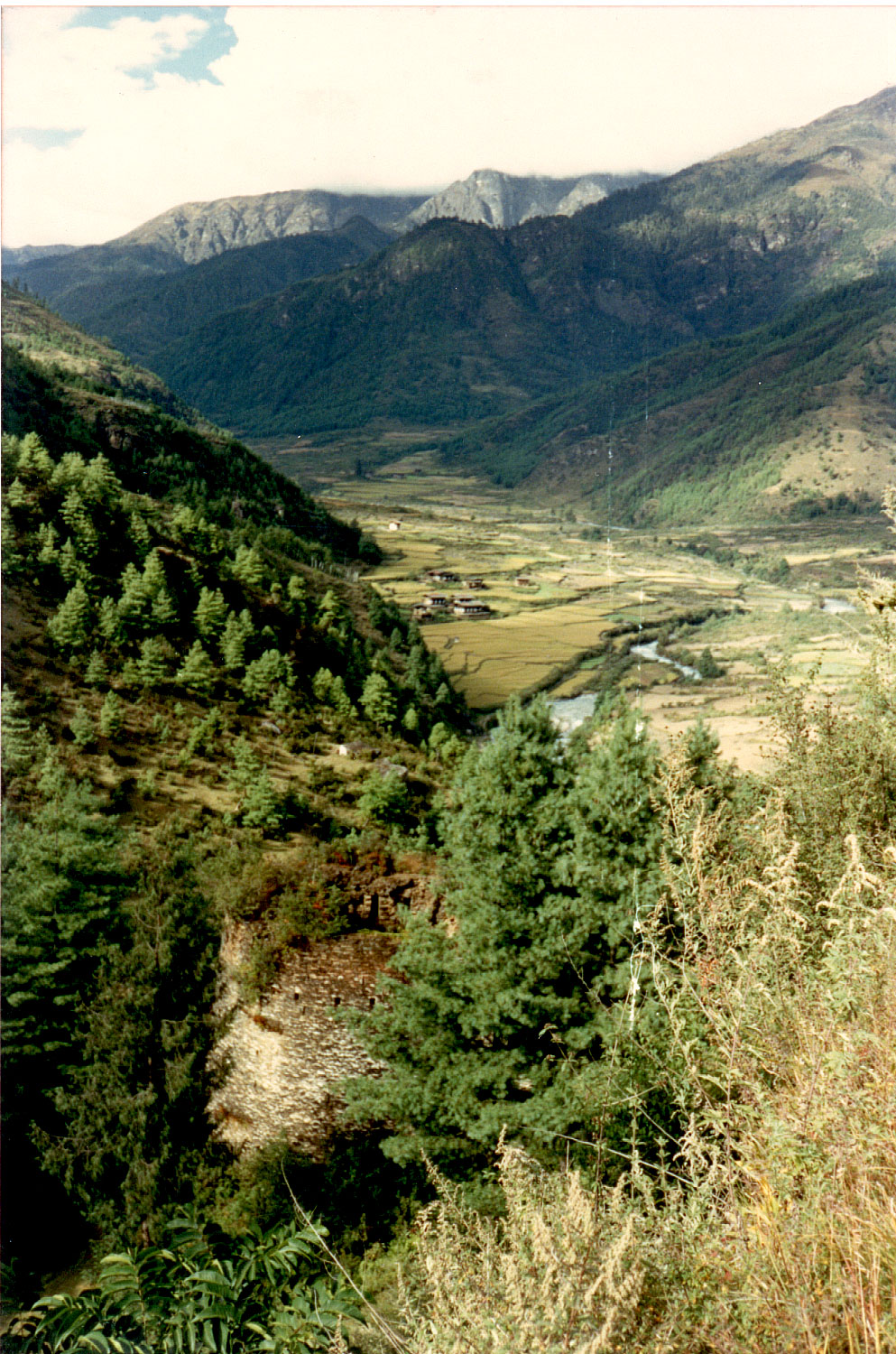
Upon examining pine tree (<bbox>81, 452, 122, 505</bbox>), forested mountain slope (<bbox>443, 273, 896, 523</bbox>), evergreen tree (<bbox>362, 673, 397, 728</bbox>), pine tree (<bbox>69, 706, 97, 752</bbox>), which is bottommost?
evergreen tree (<bbox>362, 673, 397, 728</bbox>)

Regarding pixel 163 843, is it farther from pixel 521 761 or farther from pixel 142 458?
pixel 142 458

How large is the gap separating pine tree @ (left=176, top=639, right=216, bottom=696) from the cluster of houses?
16732mm

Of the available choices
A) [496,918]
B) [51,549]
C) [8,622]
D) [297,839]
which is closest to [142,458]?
[51,549]

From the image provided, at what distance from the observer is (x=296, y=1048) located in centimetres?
1378

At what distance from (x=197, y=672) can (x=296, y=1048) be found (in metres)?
14.6

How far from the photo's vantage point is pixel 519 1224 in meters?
4.04

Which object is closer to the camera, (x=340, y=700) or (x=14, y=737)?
(x=14, y=737)

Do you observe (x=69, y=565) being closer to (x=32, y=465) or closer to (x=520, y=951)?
(x=32, y=465)

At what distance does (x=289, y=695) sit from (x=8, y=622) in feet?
28.7

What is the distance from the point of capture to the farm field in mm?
23609

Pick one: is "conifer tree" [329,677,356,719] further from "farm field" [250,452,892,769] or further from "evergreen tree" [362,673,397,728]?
"farm field" [250,452,892,769]

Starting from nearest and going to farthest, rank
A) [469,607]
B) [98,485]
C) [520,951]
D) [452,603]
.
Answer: [520,951] < [98,485] < [469,607] < [452,603]

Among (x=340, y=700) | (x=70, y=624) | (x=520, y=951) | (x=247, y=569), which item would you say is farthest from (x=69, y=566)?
(x=520, y=951)

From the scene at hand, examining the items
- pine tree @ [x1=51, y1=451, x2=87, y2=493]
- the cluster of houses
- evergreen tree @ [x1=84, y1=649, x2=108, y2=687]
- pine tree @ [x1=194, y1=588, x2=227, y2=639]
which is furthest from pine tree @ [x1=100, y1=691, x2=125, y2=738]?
the cluster of houses
